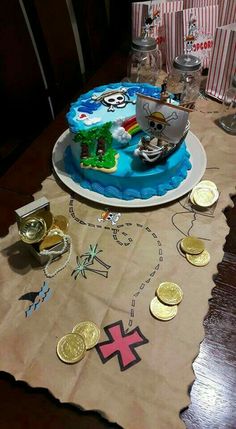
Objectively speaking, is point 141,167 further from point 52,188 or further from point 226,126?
point 226,126

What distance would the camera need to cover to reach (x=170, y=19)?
53.3 inches

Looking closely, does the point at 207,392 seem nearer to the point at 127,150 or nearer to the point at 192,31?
the point at 127,150

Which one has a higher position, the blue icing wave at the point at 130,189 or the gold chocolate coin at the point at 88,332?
the gold chocolate coin at the point at 88,332

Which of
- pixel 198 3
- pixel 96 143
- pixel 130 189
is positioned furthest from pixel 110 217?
pixel 198 3

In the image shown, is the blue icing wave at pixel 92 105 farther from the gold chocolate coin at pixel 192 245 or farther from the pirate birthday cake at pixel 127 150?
the gold chocolate coin at pixel 192 245

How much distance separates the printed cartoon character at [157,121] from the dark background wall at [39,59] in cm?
51

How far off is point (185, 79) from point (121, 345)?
3.17 ft

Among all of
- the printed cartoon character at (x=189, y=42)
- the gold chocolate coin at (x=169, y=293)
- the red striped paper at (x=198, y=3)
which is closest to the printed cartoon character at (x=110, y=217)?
the gold chocolate coin at (x=169, y=293)

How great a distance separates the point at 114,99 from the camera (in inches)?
43.1

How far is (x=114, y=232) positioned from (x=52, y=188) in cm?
24

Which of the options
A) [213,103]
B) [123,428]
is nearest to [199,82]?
[213,103]

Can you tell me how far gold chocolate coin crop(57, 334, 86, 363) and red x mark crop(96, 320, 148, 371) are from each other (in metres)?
0.03

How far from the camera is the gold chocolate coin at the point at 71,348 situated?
69cm

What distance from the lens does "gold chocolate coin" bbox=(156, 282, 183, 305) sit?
774 millimetres
